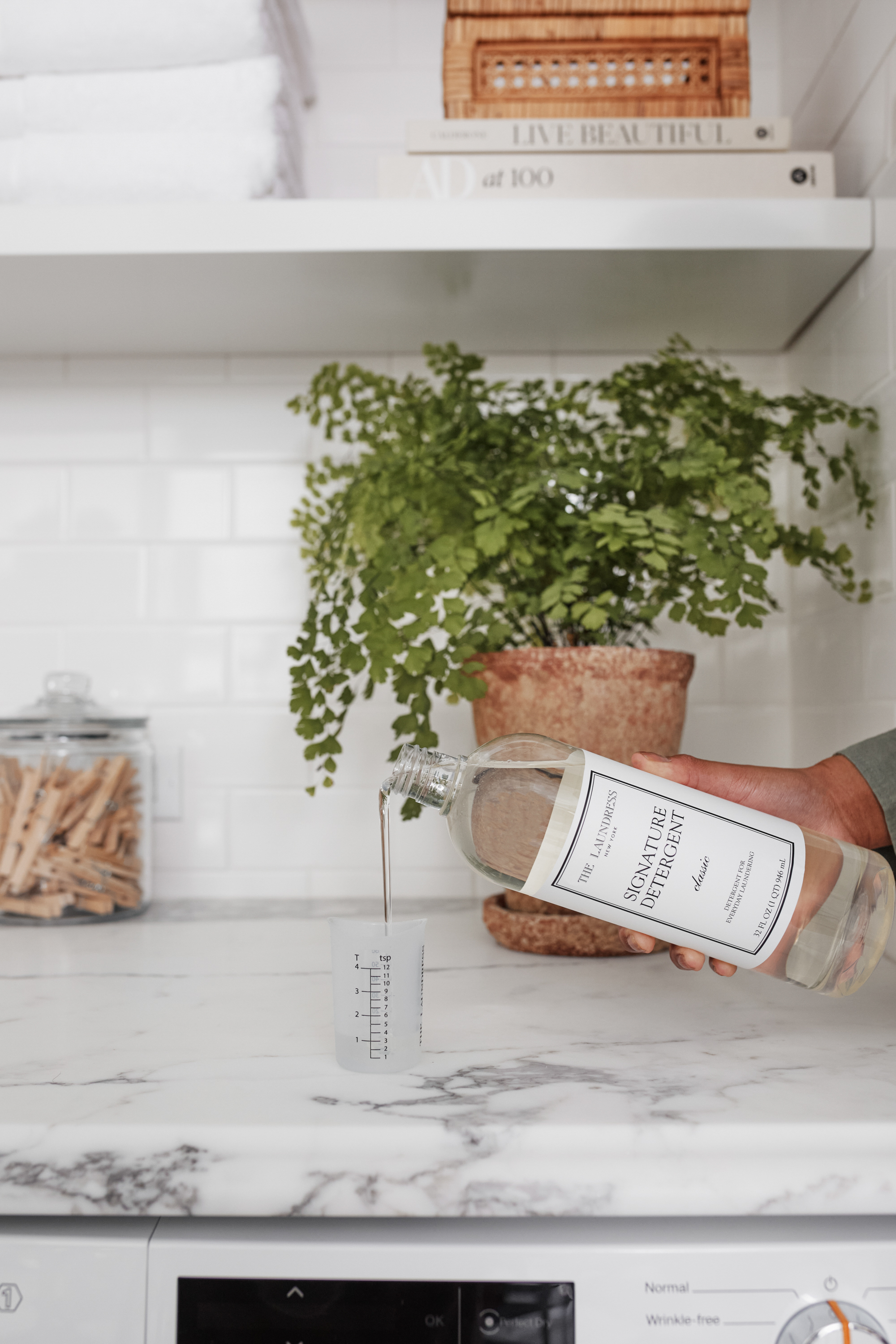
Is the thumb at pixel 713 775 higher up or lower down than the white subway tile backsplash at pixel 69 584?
lower down

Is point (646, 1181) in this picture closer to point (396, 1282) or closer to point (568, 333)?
point (396, 1282)

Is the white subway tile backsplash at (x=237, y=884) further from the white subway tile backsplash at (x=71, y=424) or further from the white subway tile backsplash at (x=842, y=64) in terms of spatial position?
the white subway tile backsplash at (x=842, y=64)

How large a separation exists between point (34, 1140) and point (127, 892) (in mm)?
627

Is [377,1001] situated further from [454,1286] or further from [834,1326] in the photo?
[834,1326]

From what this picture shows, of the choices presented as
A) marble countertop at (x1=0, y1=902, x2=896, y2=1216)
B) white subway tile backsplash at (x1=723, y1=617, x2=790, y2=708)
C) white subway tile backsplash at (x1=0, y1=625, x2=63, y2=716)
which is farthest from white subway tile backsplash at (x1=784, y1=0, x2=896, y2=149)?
white subway tile backsplash at (x1=0, y1=625, x2=63, y2=716)

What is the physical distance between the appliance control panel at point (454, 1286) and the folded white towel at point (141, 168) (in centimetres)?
99

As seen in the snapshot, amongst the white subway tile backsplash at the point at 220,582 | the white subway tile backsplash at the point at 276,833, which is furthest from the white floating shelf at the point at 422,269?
the white subway tile backsplash at the point at 276,833

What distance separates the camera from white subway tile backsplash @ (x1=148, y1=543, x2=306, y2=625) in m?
1.35

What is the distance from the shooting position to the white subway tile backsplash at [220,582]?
4.42 ft

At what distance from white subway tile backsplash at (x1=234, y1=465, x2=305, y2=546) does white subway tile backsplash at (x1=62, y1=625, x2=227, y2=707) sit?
149 mm

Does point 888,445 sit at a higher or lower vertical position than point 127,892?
higher

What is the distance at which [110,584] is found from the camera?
1.35 metres

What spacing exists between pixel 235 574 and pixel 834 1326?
1086 millimetres

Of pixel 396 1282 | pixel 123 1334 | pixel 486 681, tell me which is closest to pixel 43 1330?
pixel 123 1334
